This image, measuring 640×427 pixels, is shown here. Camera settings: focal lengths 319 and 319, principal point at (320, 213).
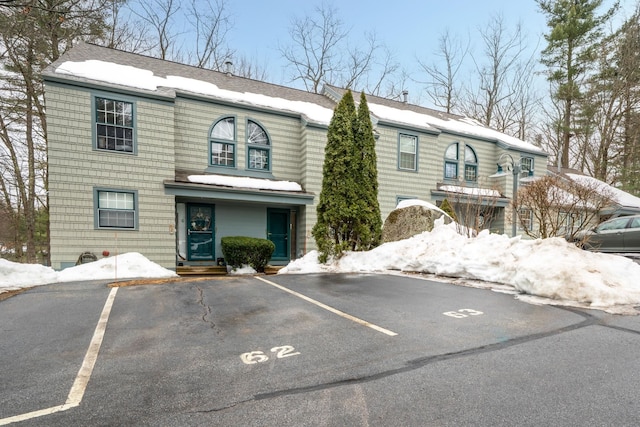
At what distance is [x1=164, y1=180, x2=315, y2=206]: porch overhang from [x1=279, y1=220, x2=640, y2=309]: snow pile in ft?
9.50

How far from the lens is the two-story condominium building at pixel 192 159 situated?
30.0 feet

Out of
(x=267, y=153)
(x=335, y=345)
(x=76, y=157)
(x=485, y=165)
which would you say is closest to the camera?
(x=335, y=345)

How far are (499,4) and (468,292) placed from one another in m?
28.7

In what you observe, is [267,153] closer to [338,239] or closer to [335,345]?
[338,239]

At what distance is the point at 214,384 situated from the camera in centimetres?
233

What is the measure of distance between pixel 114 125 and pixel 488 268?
10783mm

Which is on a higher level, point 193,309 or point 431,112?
point 431,112

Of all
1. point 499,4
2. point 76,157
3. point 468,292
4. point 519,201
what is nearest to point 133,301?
point 468,292

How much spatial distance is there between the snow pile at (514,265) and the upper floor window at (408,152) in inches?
204

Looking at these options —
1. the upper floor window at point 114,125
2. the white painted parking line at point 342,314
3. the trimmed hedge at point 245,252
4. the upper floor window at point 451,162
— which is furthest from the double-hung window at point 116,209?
the upper floor window at point 451,162

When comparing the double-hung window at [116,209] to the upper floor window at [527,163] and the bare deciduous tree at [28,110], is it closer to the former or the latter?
the bare deciduous tree at [28,110]

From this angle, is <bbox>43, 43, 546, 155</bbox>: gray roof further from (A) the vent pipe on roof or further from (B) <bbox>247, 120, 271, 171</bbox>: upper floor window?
(B) <bbox>247, 120, 271, 171</bbox>: upper floor window

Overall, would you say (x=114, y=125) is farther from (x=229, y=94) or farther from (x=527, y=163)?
(x=527, y=163)

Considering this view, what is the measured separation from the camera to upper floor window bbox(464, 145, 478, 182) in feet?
51.7
